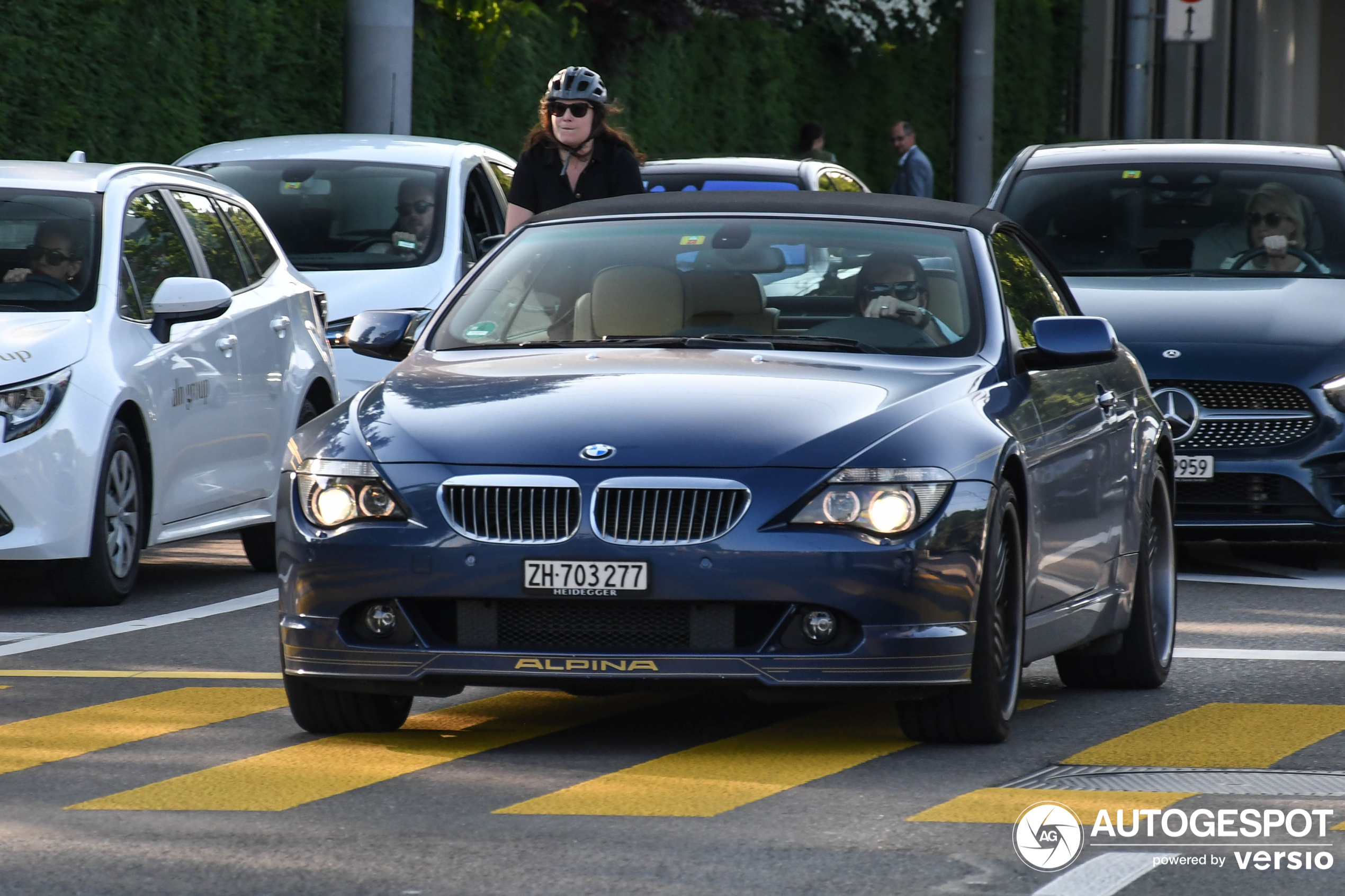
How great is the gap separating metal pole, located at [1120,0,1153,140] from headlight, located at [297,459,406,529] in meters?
21.0

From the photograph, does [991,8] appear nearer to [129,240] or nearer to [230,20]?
[230,20]

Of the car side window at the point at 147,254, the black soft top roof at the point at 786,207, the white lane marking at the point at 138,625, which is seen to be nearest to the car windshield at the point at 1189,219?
the car side window at the point at 147,254

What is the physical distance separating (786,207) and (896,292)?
57 centimetres

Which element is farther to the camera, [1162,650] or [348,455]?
[1162,650]

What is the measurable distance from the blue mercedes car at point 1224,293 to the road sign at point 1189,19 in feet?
42.3

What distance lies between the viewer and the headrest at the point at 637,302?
25.5 ft

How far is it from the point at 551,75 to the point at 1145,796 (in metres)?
19.6

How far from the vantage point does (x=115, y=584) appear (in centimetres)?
1046

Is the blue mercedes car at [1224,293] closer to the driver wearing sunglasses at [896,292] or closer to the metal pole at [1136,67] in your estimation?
the driver wearing sunglasses at [896,292]

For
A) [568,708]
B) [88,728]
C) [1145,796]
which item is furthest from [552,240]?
[1145,796]

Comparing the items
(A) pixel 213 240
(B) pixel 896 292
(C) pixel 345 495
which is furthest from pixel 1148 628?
(A) pixel 213 240

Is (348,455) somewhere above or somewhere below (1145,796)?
above

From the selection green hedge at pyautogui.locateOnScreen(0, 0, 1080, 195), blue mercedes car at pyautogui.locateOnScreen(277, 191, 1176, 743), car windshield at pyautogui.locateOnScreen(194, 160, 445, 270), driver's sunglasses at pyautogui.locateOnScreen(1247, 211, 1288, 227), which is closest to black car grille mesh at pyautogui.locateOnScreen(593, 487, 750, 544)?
blue mercedes car at pyautogui.locateOnScreen(277, 191, 1176, 743)

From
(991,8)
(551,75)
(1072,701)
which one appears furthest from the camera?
(991,8)
